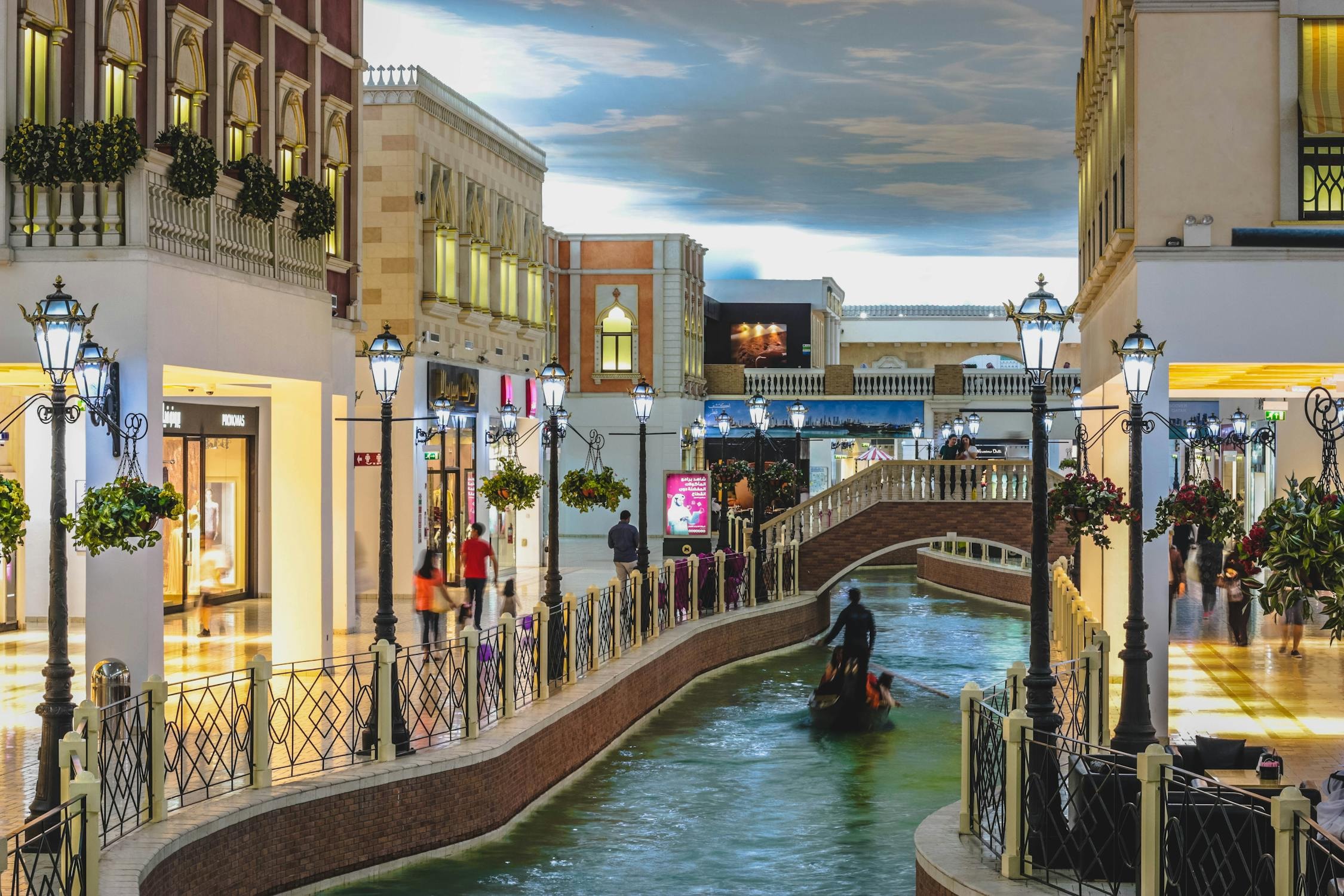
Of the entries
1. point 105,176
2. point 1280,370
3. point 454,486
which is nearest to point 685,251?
point 454,486

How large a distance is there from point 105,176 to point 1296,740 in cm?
1091

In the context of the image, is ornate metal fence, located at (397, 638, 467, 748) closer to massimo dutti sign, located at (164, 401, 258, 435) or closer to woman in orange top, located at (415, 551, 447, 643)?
woman in orange top, located at (415, 551, 447, 643)

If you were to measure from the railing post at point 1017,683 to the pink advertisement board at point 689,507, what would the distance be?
19052 millimetres

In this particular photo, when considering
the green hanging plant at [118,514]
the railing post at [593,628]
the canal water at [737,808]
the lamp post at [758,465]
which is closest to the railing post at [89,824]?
the green hanging plant at [118,514]

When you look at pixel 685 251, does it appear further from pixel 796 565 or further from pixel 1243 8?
pixel 1243 8

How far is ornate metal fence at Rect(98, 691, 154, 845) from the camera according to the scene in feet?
31.4

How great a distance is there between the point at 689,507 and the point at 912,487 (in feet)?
13.7

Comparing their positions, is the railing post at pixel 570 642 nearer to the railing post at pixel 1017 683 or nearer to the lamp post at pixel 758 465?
the railing post at pixel 1017 683

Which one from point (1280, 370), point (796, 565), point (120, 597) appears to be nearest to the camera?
point (120, 597)

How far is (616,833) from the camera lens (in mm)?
13414

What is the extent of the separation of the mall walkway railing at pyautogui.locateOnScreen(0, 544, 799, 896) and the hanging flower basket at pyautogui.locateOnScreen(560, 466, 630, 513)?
77.1 inches

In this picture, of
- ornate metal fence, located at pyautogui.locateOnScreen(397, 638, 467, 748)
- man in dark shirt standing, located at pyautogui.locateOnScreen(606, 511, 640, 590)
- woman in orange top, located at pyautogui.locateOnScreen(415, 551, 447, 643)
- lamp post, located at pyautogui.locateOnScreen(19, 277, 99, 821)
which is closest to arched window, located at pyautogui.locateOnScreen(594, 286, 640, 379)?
man in dark shirt standing, located at pyautogui.locateOnScreen(606, 511, 640, 590)

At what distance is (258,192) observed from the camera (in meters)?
15.4

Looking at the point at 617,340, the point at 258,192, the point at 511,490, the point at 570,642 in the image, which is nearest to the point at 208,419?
the point at 511,490
